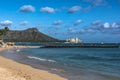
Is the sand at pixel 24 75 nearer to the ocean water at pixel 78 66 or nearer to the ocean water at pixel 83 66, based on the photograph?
the ocean water at pixel 78 66

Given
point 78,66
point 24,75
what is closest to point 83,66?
point 78,66

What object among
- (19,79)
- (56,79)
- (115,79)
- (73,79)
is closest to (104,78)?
(115,79)

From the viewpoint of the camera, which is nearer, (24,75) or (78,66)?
(24,75)

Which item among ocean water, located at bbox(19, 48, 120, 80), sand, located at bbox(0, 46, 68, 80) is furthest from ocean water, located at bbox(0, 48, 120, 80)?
sand, located at bbox(0, 46, 68, 80)

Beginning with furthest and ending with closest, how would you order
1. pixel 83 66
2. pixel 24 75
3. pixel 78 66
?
1. pixel 83 66
2. pixel 78 66
3. pixel 24 75

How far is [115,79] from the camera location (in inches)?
839

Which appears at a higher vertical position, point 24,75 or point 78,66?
point 24,75

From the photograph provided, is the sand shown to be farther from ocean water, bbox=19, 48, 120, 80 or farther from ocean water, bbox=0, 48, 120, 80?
ocean water, bbox=19, 48, 120, 80

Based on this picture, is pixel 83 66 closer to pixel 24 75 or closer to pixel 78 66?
pixel 78 66

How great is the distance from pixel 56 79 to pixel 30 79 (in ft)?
7.65

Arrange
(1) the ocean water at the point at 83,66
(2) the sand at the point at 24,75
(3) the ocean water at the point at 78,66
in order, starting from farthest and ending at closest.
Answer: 1. (3) the ocean water at the point at 78,66
2. (1) the ocean water at the point at 83,66
3. (2) the sand at the point at 24,75

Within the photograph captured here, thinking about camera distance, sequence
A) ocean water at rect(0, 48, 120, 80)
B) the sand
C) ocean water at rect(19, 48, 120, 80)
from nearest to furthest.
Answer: the sand
ocean water at rect(19, 48, 120, 80)
ocean water at rect(0, 48, 120, 80)

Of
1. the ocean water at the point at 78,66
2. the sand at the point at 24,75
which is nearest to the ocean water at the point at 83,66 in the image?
the ocean water at the point at 78,66

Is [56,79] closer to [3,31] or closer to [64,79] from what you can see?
[64,79]
